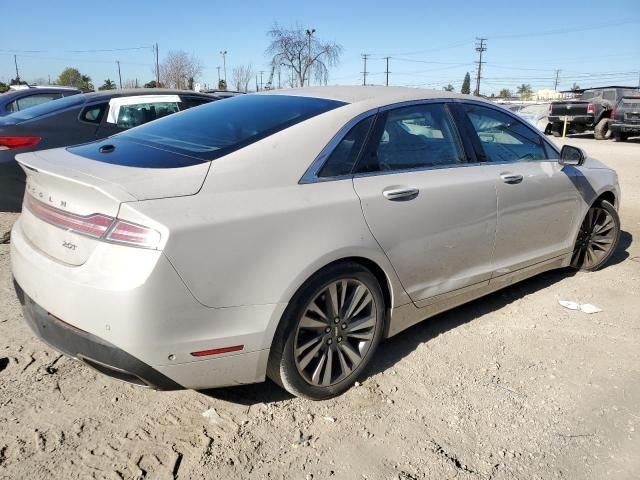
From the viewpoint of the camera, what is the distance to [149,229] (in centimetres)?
207

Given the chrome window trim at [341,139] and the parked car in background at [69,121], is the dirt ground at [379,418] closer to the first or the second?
the chrome window trim at [341,139]

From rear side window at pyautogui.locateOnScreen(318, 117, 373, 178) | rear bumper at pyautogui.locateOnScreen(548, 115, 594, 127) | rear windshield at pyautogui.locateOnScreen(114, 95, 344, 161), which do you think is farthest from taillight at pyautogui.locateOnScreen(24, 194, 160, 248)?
rear bumper at pyautogui.locateOnScreen(548, 115, 594, 127)

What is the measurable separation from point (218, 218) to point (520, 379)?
2.02 meters

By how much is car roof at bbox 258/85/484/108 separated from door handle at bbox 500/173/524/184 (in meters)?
0.61

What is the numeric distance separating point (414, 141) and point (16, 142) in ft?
13.4

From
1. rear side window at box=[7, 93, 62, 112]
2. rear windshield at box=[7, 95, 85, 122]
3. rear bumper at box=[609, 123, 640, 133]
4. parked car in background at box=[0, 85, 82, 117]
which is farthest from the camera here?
rear bumper at box=[609, 123, 640, 133]

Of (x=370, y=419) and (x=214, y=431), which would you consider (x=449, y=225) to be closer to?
(x=370, y=419)

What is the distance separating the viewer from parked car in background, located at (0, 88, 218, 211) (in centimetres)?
509

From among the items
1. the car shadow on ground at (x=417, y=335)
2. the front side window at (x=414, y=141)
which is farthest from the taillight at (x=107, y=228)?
the front side window at (x=414, y=141)

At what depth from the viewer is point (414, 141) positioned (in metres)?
3.20

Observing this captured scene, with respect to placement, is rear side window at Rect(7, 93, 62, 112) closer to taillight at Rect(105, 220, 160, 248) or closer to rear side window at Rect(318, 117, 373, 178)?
rear side window at Rect(318, 117, 373, 178)

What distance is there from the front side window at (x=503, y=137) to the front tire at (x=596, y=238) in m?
0.99

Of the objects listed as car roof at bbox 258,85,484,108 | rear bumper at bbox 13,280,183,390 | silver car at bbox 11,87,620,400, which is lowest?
rear bumper at bbox 13,280,183,390

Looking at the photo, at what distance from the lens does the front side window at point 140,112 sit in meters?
6.12
